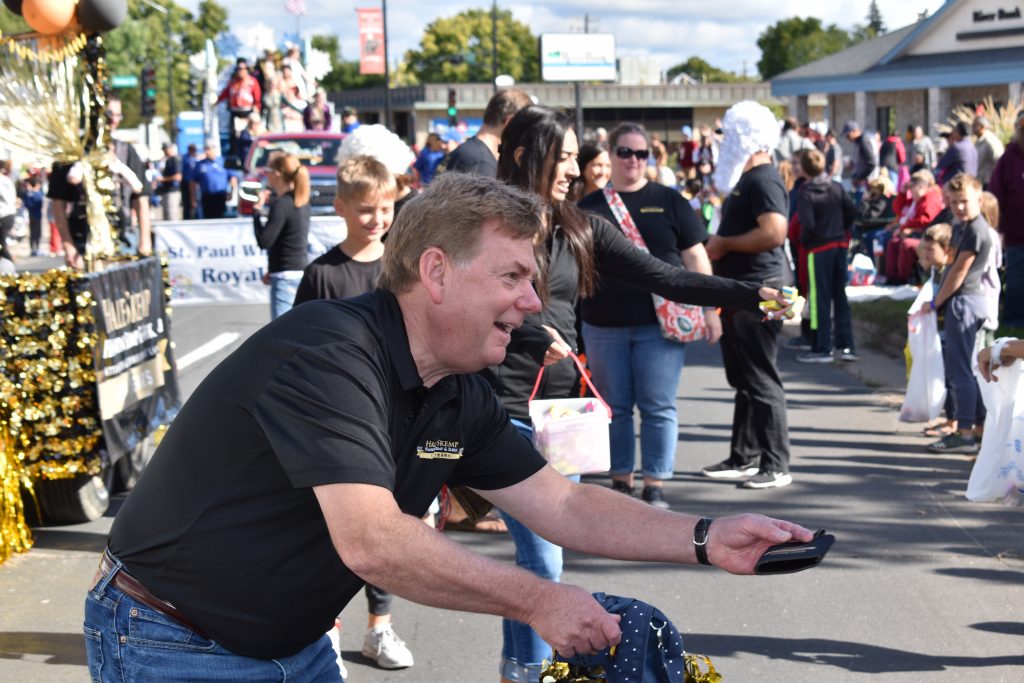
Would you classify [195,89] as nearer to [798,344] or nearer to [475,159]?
[798,344]

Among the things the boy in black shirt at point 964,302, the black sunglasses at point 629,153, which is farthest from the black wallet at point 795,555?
the boy in black shirt at point 964,302

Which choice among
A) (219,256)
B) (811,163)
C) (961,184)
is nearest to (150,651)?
(961,184)

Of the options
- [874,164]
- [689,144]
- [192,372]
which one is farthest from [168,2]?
[192,372]

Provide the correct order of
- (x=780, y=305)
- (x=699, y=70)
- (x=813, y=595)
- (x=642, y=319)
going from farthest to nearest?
(x=699, y=70)
(x=642, y=319)
(x=813, y=595)
(x=780, y=305)

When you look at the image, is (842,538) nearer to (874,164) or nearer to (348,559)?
(348,559)

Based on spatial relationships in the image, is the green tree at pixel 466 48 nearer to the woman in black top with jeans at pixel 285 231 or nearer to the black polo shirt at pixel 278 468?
the woman in black top with jeans at pixel 285 231

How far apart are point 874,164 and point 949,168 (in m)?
6.99

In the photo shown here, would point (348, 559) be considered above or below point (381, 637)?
above

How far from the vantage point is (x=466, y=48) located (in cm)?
12250

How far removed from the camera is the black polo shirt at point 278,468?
7.28ft

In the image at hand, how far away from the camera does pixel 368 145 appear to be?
5305 mm

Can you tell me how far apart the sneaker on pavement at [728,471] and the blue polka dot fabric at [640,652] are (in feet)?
16.8

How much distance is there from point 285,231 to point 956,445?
4.53m

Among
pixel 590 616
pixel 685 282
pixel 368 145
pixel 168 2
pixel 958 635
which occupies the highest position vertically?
pixel 168 2
